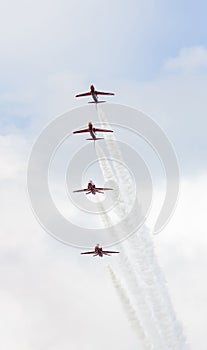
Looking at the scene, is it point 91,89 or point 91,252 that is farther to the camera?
point 91,252

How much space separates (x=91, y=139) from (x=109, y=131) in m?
5.92

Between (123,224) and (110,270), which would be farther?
(110,270)

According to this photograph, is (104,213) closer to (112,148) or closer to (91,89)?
(112,148)

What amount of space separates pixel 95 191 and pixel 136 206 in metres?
17.6

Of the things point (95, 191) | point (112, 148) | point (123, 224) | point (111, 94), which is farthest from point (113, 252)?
point (111, 94)

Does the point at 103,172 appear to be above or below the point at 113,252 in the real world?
above

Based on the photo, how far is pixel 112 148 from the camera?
15712cm

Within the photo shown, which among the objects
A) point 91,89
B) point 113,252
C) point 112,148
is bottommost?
point 113,252

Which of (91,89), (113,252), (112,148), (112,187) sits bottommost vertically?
(113,252)

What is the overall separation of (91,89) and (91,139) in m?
14.6

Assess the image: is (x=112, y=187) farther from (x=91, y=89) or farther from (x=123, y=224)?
(x=91, y=89)

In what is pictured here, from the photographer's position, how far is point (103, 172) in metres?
156

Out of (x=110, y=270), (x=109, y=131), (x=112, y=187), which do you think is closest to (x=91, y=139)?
(x=109, y=131)

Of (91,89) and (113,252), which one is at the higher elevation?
(91,89)
